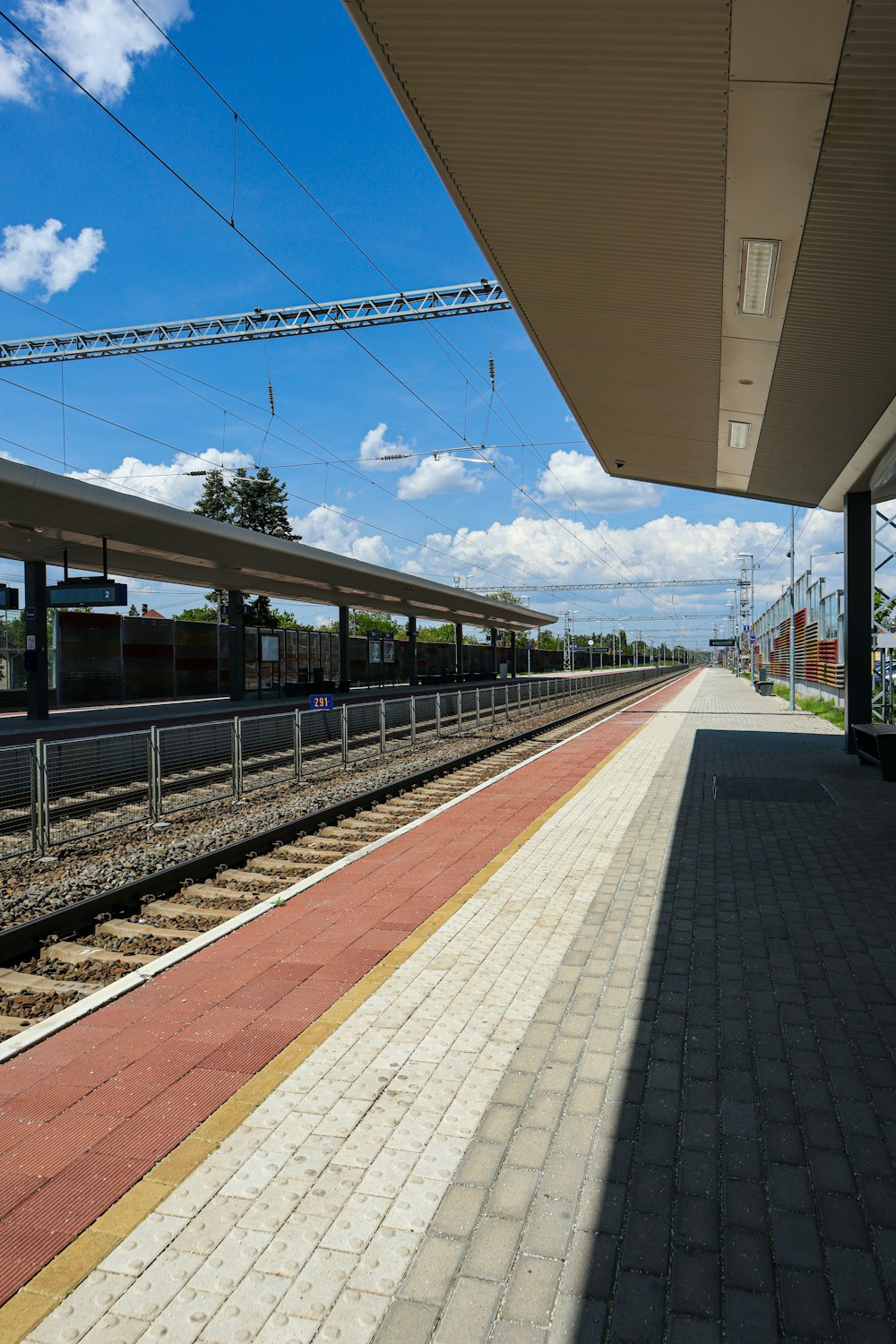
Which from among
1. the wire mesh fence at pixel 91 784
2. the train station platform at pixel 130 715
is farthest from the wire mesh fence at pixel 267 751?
the train station platform at pixel 130 715

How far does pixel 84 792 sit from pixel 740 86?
8639 mm

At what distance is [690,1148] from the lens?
10.1 ft

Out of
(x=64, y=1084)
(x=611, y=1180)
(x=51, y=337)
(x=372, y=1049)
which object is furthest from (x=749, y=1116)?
(x=51, y=337)

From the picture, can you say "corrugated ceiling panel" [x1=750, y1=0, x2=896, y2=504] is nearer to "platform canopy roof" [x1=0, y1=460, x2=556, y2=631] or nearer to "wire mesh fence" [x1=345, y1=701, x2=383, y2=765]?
"wire mesh fence" [x1=345, y1=701, x2=383, y2=765]

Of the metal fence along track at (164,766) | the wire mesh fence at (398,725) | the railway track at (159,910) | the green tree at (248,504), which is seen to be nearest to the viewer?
the railway track at (159,910)

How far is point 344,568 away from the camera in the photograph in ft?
91.7

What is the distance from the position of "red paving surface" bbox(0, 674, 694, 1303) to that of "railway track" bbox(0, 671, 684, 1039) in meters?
0.48

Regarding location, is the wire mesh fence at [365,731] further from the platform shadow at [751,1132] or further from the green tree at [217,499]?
the green tree at [217,499]

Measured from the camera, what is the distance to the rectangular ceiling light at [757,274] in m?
6.27

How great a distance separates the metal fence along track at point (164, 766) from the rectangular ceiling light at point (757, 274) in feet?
23.8

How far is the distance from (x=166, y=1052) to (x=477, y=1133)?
1510 mm

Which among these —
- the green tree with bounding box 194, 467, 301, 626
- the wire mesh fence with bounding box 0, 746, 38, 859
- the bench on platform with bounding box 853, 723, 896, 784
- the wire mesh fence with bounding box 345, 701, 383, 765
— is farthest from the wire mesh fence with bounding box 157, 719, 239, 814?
the green tree with bounding box 194, 467, 301, 626

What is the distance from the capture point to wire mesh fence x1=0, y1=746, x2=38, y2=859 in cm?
809

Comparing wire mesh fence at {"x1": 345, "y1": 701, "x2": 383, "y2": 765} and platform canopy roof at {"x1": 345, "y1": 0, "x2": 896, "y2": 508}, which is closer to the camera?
platform canopy roof at {"x1": 345, "y1": 0, "x2": 896, "y2": 508}
